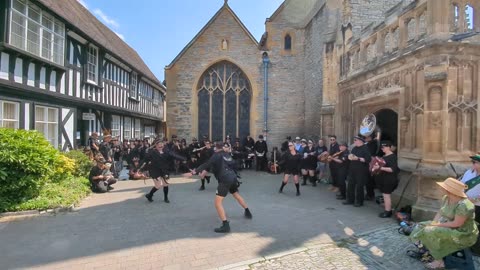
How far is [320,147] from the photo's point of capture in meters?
10.8

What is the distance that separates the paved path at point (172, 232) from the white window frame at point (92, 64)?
6623mm

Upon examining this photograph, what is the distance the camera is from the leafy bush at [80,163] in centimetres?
1009

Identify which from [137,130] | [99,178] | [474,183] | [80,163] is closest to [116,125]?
[137,130]

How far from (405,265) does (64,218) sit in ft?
20.2

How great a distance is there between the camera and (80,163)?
10.3 m

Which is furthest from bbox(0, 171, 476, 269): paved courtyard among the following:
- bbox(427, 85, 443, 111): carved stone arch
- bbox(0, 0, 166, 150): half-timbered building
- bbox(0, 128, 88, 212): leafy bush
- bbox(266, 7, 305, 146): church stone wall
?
bbox(266, 7, 305, 146): church stone wall

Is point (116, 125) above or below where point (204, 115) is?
below

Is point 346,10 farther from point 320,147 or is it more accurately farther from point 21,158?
point 21,158

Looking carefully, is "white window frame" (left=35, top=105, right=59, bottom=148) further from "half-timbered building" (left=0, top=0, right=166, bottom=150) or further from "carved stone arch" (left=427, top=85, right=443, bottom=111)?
"carved stone arch" (left=427, top=85, right=443, bottom=111)

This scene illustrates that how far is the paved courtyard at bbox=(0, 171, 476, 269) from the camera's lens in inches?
171

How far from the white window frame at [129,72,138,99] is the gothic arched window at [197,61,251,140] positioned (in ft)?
13.5

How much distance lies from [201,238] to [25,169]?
4.27 meters

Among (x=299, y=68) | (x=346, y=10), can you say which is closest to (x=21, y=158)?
(x=346, y=10)

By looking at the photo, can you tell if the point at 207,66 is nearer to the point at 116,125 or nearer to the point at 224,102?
the point at 224,102
